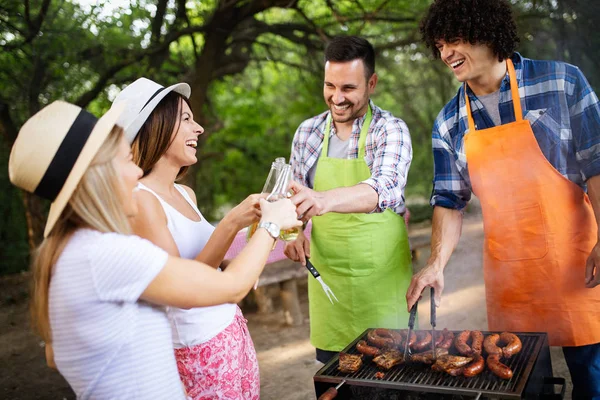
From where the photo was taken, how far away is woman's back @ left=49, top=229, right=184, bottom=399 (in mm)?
1479

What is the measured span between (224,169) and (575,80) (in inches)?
294

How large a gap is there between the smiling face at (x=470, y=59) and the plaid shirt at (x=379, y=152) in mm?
507

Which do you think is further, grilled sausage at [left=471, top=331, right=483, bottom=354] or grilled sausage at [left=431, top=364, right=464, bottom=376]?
grilled sausage at [left=471, top=331, right=483, bottom=354]

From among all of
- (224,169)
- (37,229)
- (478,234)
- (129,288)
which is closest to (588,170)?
(129,288)

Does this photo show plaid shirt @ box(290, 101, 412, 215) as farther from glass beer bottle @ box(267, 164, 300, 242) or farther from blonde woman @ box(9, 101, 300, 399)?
blonde woman @ box(9, 101, 300, 399)

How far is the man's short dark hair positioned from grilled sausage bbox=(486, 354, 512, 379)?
5.63 feet

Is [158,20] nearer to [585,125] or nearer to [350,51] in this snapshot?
[350,51]

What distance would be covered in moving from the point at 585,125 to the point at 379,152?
3.38 ft

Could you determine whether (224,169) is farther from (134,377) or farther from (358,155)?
(134,377)

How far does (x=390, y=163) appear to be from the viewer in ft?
9.32

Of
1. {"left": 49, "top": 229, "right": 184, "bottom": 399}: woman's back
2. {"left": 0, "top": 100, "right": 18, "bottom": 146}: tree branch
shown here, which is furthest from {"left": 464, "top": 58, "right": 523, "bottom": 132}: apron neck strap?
{"left": 0, "top": 100, "right": 18, "bottom": 146}: tree branch

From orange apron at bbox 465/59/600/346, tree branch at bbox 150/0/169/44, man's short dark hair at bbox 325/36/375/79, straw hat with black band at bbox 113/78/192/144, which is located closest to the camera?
straw hat with black band at bbox 113/78/192/144

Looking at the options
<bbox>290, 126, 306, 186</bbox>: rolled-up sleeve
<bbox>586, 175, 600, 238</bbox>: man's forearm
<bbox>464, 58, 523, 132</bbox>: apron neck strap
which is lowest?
<bbox>586, 175, 600, 238</bbox>: man's forearm

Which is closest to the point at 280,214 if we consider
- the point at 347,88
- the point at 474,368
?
→ the point at 474,368
